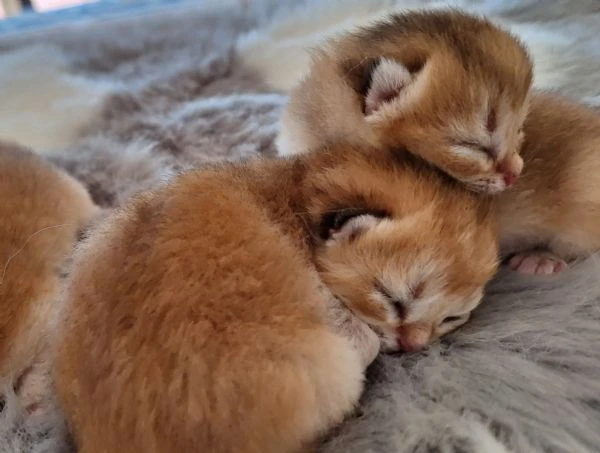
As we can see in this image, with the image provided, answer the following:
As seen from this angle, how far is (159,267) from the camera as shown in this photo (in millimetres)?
719

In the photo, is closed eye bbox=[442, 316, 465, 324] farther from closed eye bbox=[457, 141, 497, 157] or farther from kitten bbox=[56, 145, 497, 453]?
closed eye bbox=[457, 141, 497, 157]

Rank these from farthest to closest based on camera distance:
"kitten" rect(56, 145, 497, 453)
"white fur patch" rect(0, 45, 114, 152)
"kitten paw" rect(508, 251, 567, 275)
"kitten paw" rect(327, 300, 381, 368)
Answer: "white fur patch" rect(0, 45, 114, 152) < "kitten paw" rect(508, 251, 567, 275) < "kitten paw" rect(327, 300, 381, 368) < "kitten" rect(56, 145, 497, 453)

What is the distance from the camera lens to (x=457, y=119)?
952 mm

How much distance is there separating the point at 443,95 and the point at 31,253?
2.03ft

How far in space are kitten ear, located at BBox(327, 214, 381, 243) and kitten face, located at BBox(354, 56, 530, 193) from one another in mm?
163

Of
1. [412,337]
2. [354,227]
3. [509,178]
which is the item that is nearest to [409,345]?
[412,337]

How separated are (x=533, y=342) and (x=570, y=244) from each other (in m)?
0.21

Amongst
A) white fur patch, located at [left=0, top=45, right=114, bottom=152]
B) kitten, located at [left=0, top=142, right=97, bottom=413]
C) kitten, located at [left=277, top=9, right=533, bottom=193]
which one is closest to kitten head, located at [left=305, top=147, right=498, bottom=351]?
kitten, located at [left=277, top=9, right=533, bottom=193]

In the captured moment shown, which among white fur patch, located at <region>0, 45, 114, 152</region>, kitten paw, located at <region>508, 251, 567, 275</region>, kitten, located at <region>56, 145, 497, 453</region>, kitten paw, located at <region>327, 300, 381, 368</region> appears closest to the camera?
kitten, located at <region>56, 145, 497, 453</region>

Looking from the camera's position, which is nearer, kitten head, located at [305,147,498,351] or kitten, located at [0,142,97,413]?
kitten head, located at [305,147,498,351]

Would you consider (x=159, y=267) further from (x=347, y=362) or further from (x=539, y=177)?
(x=539, y=177)

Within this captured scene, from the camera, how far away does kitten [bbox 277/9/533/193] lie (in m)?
0.94

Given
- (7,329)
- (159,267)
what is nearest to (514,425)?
(159,267)

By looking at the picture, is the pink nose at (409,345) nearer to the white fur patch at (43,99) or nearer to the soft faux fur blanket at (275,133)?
the soft faux fur blanket at (275,133)
